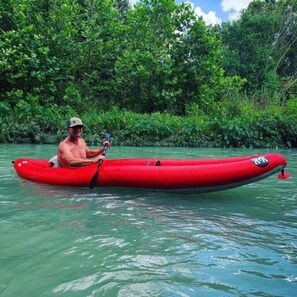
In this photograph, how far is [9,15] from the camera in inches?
616

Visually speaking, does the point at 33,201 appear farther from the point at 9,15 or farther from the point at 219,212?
the point at 9,15

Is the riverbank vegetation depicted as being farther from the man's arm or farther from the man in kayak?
the man's arm

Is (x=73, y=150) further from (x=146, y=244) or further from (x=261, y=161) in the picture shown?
(x=146, y=244)

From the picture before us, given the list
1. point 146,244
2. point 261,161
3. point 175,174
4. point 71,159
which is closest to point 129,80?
point 71,159

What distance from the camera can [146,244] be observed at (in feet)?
10.2

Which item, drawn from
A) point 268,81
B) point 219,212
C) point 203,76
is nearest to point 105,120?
point 203,76

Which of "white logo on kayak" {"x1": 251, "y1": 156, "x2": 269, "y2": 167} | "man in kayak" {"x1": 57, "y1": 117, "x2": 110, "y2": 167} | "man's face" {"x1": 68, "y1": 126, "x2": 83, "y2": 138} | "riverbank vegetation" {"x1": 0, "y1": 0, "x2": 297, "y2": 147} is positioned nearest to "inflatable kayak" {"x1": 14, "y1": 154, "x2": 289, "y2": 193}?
"white logo on kayak" {"x1": 251, "y1": 156, "x2": 269, "y2": 167}

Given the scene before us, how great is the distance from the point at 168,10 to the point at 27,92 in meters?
6.61

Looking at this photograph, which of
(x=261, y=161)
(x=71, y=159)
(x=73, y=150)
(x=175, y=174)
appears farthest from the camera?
(x=73, y=150)

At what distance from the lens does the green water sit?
237cm

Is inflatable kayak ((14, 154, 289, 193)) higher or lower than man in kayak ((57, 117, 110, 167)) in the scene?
lower

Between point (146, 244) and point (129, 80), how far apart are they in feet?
48.0

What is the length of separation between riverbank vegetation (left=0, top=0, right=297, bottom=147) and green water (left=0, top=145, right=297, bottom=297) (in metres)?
8.29

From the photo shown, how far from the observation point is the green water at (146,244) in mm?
2373
